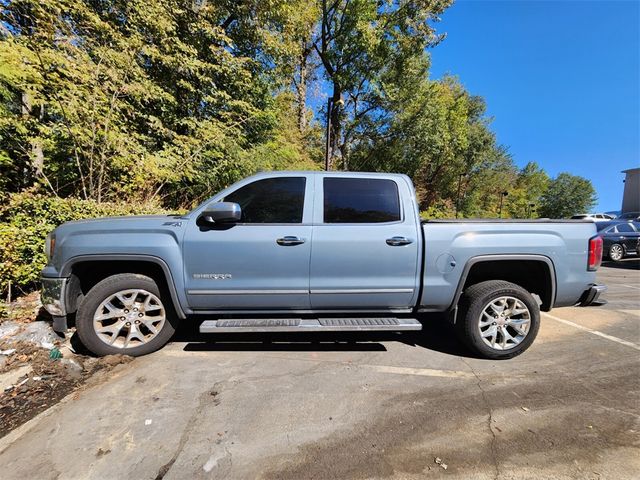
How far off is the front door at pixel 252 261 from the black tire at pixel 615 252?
45.4 feet

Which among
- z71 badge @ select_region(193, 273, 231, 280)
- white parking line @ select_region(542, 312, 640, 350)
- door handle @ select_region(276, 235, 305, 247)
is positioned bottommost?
white parking line @ select_region(542, 312, 640, 350)

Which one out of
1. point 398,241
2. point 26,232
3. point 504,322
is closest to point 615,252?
point 504,322

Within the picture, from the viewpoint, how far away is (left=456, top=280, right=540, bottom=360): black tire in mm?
3320

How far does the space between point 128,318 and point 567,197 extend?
176 feet

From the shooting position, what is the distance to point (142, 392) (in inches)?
109

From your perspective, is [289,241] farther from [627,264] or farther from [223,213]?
[627,264]

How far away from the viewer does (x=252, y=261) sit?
125 inches

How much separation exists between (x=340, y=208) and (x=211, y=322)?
1.77 m

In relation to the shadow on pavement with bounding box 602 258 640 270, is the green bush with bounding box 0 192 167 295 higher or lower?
higher

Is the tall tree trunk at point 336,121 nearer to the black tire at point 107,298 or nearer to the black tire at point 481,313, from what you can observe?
the black tire at point 481,313

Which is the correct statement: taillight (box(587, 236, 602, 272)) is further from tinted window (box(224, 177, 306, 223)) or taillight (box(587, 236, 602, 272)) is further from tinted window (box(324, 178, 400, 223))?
tinted window (box(224, 177, 306, 223))

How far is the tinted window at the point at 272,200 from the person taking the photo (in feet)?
10.9

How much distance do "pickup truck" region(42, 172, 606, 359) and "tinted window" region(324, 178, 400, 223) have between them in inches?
0.4

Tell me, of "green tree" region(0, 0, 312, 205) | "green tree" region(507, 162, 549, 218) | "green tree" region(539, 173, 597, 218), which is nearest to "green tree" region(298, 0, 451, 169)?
"green tree" region(0, 0, 312, 205)
